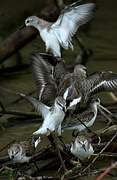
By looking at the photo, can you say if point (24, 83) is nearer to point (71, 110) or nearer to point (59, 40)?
point (59, 40)

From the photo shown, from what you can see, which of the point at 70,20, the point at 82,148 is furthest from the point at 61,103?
the point at 70,20

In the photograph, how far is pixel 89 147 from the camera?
562 centimetres

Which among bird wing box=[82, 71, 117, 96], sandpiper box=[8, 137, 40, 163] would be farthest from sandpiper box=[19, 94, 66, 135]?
bird wing box=[82, 71, 117, 96]

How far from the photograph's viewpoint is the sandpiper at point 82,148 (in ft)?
18.4

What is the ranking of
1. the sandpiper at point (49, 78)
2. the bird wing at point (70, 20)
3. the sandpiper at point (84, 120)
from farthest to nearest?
the bird wing at point (70, 20), the sandpiper at point (49, 78), the sandpiper at point (84, 120)

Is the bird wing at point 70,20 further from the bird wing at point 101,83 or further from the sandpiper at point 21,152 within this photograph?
the sandpiper at point 21,152

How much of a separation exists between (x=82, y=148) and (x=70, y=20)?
5.84 ft

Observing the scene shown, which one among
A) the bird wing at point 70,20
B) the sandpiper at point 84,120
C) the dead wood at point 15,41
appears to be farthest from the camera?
the dead wood at point 15,41

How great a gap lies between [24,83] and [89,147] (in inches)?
137

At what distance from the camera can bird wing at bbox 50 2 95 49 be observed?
6.75m

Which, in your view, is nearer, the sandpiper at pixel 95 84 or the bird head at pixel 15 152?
the bird head at pixel 15 152

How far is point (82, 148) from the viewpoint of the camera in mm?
5605

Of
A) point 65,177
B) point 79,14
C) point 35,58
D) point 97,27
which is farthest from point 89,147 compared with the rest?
point 97,27


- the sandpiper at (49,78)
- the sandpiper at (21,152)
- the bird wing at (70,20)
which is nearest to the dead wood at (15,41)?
the bird wing at (70,20)
